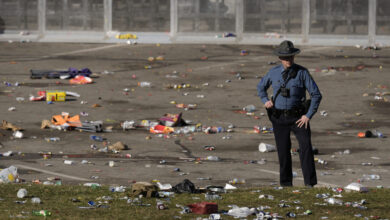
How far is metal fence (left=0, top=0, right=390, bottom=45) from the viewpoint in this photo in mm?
29750

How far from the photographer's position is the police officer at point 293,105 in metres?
10.1

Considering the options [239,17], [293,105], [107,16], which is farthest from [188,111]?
[107,16]

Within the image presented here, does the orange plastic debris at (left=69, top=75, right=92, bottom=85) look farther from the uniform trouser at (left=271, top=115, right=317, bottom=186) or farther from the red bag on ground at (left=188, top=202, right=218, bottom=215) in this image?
the red bag on ground at (left=188, top=202, right=218, bottom=215)

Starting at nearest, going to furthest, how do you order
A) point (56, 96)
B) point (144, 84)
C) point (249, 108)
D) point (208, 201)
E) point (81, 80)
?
1. point (208, 201)
2. point (249, 108)
3. point (56, 96)
4. point (144, 84)
5. point (81, 80)

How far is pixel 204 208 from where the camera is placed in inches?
336

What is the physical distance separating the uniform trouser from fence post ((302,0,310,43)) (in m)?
20.0

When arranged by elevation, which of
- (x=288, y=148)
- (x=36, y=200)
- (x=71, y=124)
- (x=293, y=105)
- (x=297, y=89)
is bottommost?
(x=71, y=124)

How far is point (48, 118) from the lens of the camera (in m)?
16.8

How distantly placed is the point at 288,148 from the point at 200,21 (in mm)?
20684

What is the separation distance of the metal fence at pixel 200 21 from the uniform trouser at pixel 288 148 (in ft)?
64.4

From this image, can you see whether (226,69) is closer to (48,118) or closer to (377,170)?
(48,118)

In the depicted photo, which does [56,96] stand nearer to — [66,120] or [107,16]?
[66,120]

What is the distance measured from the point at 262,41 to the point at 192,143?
52.6ft

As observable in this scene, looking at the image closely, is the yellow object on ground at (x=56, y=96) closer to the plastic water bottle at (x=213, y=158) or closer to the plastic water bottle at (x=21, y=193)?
the plastic water bottle at (x=213, y=158)
